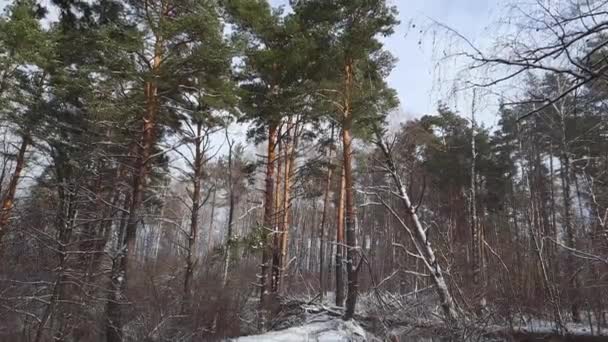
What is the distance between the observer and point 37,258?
10008 mm

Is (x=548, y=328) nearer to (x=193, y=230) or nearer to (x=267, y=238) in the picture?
(x=267, y=238)

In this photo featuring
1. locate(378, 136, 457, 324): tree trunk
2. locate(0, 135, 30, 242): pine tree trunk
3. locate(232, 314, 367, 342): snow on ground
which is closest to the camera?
locate(378, 136, 457, 324): tree trunk

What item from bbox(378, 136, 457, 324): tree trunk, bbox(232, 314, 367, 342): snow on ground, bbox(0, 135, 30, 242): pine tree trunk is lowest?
bbox(232, 314, 367, 342): snow on ground

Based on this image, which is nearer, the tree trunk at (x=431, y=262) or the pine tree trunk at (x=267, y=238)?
the tree trunk at (x=431, y=262)

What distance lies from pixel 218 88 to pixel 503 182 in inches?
681

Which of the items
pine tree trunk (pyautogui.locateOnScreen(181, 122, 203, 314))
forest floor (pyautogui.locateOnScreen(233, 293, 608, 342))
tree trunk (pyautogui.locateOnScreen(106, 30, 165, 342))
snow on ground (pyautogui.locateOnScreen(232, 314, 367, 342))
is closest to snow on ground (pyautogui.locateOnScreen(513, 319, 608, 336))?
forest floor (pyautogui.locateOnScreen(233, 293, 608, 342))

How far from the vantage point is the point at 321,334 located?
820cm

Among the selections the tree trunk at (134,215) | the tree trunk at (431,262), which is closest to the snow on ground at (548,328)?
the tree trunk at (431,262)

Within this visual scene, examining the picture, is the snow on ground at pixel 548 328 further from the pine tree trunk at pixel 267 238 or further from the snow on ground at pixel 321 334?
the pine tree trunk at pixel 267 238

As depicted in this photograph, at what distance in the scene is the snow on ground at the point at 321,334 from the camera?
304 inches

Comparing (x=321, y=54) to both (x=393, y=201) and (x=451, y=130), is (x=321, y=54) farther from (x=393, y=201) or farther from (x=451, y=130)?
(x=393, y=201)

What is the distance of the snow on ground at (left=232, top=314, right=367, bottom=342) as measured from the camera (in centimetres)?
772

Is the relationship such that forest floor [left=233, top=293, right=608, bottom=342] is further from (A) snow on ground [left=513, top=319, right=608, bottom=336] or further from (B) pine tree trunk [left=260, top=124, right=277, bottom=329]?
(B) pine tree trunk [left=260, top=124, right=277, bottom=329]

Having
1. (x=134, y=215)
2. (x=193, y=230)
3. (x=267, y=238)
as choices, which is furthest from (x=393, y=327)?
(x=134, y=215)
